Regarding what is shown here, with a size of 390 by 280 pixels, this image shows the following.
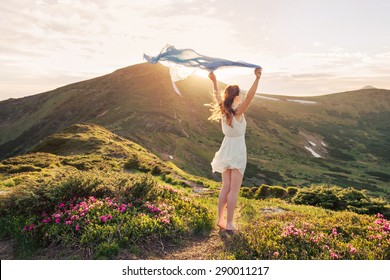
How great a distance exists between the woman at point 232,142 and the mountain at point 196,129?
41735 millimetres

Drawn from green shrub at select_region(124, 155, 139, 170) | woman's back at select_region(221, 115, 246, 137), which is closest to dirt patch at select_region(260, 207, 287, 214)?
woman's back at select_region(221, 115, 246, 137)

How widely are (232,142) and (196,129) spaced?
→ 8444cm

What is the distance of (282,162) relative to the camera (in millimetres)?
92562

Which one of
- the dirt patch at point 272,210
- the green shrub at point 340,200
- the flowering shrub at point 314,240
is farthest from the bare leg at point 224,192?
the green shrub at point 340,200

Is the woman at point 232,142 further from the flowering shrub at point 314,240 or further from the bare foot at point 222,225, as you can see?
the flowering shrub at point 314,240

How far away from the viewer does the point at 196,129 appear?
308 ft

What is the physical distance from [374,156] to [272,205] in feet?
433

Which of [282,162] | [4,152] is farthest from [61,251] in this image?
[4,152]

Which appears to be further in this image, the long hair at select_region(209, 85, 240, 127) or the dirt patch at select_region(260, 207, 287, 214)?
the dirt patch at select_region(260, 207, 287, 214)

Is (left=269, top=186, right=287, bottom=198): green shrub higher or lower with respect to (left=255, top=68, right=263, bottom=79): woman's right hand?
lower

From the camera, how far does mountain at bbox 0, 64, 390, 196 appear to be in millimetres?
73312

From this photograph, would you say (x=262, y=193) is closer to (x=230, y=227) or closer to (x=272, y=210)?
(x=272, y=210)

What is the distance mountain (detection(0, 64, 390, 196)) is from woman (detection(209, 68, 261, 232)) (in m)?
41.7

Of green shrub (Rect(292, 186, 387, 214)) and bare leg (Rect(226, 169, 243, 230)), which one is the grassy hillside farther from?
green shrub (Rect(292, 186, 387, 214))
